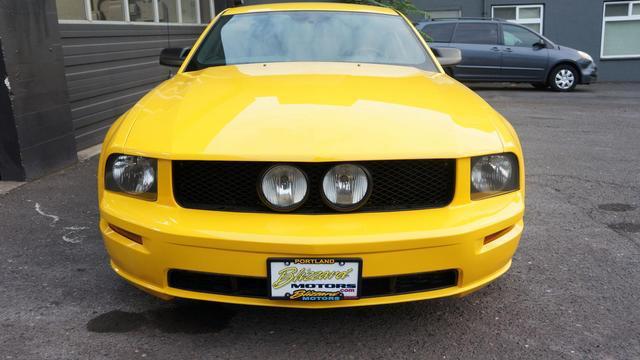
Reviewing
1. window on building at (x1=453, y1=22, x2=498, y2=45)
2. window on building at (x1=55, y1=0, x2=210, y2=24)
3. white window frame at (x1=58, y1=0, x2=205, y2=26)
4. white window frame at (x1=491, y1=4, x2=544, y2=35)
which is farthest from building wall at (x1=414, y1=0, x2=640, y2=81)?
white window frame at (x1=58, y1=0, x2=205, y2=26)

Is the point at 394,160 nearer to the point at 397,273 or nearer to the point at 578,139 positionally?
the point at 397,273

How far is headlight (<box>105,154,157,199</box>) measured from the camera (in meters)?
2.38

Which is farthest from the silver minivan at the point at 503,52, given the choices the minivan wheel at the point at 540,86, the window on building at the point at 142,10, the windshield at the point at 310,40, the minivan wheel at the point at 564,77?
the windshield at the point at 310,40

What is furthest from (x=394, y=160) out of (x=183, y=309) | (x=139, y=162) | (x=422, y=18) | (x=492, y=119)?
(x=422, y=18)

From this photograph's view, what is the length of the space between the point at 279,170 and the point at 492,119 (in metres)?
1.04

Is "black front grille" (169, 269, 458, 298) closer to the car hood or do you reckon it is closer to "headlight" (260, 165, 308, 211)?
"headlight" (260, 165, 308, 211)

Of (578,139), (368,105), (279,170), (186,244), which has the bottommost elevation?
(578,139)

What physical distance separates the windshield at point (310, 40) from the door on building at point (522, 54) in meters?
9.86

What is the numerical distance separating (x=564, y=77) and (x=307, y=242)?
12660 mm

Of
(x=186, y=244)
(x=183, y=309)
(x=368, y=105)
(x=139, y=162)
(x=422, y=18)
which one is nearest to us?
(x=186, y=244)

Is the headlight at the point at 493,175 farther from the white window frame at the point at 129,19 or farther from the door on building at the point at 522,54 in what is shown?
the door on building at the point at 522,54

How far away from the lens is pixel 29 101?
5043 mm

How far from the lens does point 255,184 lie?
2.32 m

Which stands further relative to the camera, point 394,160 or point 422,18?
point 422,18
